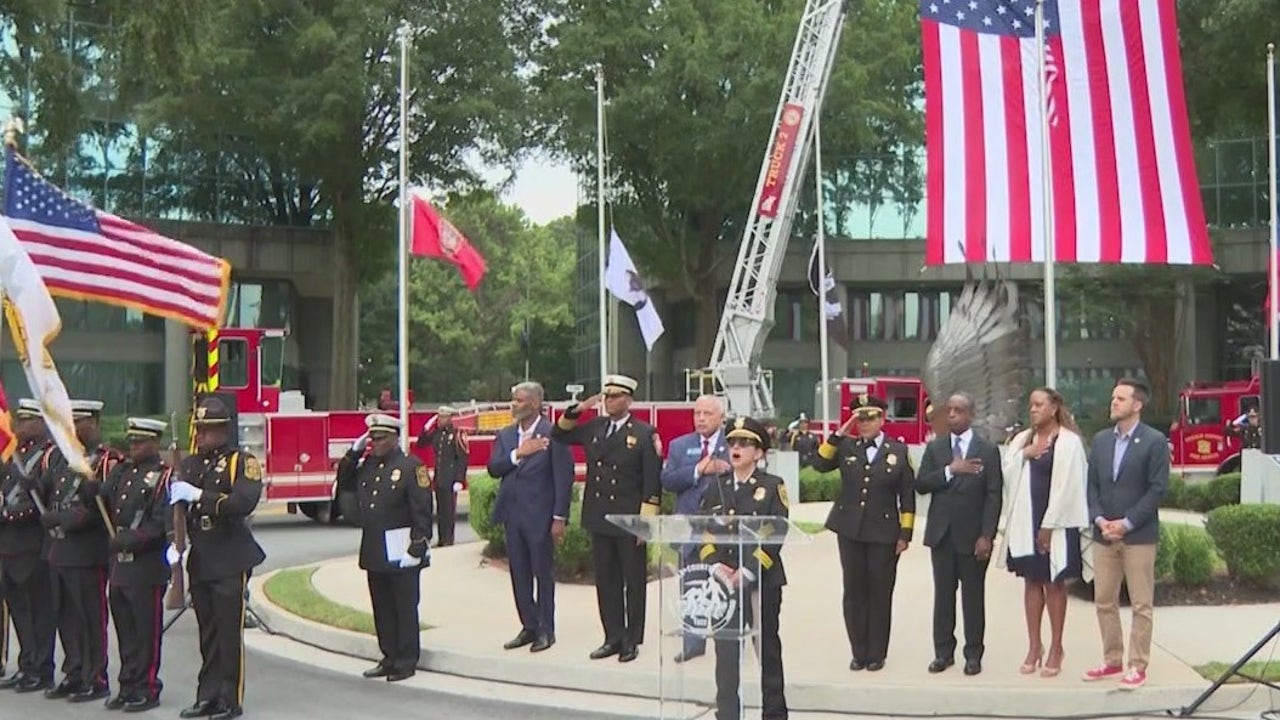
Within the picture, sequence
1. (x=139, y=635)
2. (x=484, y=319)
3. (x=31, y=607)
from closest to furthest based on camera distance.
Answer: (x=139, y=635) → (x=31, y=607) → (x=484, y=319)

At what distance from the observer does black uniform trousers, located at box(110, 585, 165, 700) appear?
28.1 feet

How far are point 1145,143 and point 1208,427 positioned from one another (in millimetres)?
17239

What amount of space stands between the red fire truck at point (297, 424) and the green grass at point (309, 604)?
603cm

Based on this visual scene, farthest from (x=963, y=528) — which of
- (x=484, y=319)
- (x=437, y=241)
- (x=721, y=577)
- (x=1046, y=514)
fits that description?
(x=484, y=319)

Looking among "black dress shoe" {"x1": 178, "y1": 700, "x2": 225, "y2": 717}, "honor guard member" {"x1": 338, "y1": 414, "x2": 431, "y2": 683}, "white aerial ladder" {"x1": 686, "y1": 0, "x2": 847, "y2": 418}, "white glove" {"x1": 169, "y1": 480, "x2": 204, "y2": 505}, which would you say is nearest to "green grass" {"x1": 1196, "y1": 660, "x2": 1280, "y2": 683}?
"honor guard member" {"x1": 338, "y1": 414, "x2": 431, "y2": 683}

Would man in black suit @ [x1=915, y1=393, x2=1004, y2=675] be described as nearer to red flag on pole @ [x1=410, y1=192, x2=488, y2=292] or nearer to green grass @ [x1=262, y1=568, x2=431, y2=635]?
green grass @ [x1=262, y1=568, x2=431, y2=635]

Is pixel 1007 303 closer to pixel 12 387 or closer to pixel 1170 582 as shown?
pixel 1170 582

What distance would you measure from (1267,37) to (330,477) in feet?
59.4

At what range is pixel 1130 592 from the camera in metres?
8.69

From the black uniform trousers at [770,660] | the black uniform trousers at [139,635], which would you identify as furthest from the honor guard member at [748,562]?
the black uniform trousers at [139,635]

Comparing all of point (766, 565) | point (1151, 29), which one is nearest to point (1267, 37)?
point (1151, 29)

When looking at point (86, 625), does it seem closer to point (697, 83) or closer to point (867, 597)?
point (867, 597)

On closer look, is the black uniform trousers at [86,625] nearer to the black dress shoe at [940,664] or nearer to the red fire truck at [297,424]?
the black dress shoe at [940,664]

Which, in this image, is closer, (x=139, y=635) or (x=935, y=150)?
(x=139, y=635)
